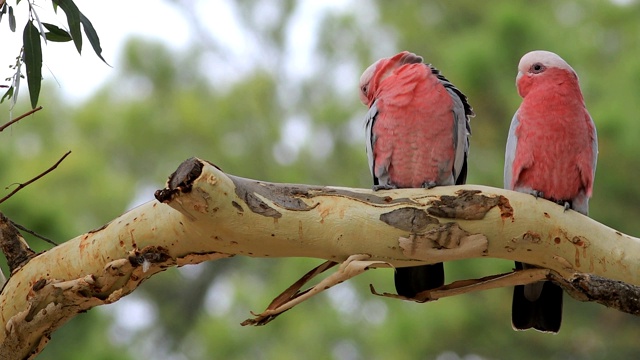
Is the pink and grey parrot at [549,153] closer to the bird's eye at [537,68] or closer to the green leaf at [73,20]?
the bird's eye at [537,68]

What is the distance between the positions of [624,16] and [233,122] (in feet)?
15.3

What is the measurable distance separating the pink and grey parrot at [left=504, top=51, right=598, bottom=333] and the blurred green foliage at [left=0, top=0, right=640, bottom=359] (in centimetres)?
313

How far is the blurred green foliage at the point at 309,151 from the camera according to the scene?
633cm

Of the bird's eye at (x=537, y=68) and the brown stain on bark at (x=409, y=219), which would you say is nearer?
the brown stain on bark at (x=409, y=219)

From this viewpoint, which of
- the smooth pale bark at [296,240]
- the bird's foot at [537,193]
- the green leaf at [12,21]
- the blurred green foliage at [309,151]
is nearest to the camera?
the smooth pale bark at [296,240]

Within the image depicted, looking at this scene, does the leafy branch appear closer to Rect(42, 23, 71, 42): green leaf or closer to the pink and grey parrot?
Rect(42, 23, 71, 42): green leaf

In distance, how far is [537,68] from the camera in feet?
9.78

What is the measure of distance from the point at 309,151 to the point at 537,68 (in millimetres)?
6896

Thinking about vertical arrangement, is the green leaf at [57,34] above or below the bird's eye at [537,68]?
above

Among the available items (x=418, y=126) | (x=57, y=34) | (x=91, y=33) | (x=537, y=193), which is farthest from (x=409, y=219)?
(x=57, y=34)

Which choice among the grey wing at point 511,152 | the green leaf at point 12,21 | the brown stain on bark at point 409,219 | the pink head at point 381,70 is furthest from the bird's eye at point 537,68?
the green leaf at point 12,21

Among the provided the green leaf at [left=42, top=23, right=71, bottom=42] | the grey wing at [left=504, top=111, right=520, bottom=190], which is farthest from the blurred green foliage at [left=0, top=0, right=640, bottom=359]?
the grey wing at [left=504, top=111, right=520, bottom=190]

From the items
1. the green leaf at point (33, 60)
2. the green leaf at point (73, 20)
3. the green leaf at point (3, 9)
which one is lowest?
the green leaf at point (33, 60)

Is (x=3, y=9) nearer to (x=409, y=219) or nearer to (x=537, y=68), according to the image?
(x=409, y=219)
